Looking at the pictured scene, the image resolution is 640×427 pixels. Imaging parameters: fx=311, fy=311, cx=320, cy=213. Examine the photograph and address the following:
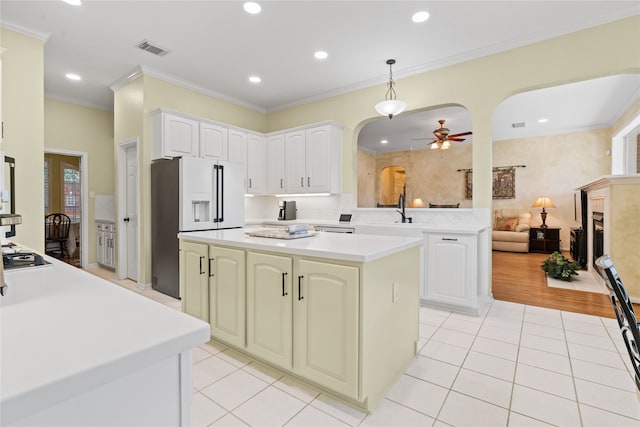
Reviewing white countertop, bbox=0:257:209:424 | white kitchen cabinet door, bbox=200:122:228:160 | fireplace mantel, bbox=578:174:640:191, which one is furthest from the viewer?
white kitchen cabinet door, bbox=200:122:228:160

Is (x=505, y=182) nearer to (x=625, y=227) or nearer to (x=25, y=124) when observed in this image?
(x=625, y=227)

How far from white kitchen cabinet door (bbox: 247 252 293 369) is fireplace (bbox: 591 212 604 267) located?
461 cm

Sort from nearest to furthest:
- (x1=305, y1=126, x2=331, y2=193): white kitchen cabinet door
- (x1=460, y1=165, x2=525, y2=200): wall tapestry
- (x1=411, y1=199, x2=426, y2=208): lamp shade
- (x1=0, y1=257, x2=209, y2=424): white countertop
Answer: (x1=0, y1=257, x2=209, y2=424): white countertop
(x1=305, y1=126, x2=331, y2=193): white kitchen cabinet door
(x1=460, y1=165, x2=525, y2=200): wall tapestry
(x1=411, y1=199, x2=426, y2=208): lamp shade

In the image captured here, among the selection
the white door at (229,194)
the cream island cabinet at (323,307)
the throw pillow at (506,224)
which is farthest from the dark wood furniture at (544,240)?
the white door at (229,194)

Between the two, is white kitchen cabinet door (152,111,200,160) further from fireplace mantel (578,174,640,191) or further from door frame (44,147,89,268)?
fireplace mantel (578,174,640,191)

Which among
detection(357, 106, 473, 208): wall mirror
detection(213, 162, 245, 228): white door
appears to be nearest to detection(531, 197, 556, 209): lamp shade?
detection(357, 106, 473, 208): wall mirror

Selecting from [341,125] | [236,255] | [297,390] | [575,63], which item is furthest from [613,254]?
[236,255]

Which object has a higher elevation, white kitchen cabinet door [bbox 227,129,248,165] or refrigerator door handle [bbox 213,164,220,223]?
white kitchen cabinet door [bbox 227,129,248,165]

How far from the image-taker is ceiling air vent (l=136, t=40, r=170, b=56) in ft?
11.5

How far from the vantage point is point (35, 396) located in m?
0.46

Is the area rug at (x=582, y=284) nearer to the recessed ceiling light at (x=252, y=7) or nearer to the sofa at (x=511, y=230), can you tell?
the sofa at (x=511, y=230)

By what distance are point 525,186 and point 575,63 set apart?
555cm

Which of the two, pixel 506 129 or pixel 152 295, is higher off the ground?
pixel 506 129

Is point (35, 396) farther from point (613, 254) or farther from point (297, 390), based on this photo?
point (613, 254)
